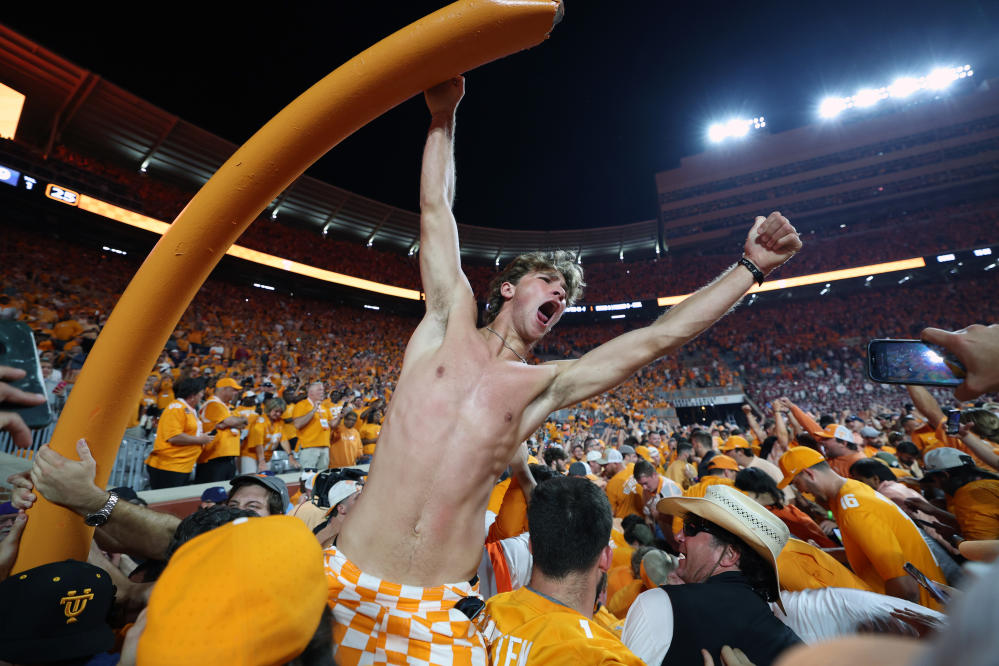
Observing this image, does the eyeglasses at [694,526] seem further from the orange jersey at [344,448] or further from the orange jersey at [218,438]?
the orange jersey at [218,438]

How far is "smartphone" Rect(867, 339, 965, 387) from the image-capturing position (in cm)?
155

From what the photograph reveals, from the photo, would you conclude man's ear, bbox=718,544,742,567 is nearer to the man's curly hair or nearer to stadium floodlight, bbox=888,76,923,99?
the man's curly hair

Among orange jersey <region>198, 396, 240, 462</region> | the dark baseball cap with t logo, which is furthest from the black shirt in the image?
orange jersey <region>198, 396, 240, 462</region>

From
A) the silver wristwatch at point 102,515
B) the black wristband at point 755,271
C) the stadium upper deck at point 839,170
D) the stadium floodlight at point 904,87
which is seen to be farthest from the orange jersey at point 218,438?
the stadium floodlight at point 904,87

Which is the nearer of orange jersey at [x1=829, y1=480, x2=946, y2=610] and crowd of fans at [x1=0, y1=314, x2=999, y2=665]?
crowd of fans at [x1=0, y1=314, x2=999, y2=665]

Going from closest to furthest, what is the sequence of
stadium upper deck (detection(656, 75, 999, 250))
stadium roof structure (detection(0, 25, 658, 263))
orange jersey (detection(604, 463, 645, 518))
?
orange jersey (detection(604, 463, 645, 518)), stadium roof structure (detection(0, 25, 658, 263)), stadium upper deck (detection(656, 75, 999, 250))

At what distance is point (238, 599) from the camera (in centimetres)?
101

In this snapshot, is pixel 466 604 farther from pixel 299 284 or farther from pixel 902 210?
pixel 902 210

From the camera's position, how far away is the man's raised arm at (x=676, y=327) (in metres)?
1.80

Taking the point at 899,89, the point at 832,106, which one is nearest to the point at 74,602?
the point at 832,106

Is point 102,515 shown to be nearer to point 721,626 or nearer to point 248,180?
point 248,180

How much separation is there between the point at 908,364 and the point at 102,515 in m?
3.19

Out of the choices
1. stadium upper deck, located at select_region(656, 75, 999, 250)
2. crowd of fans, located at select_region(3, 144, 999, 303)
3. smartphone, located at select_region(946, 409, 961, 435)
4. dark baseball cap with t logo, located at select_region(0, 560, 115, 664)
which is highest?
stadium upper deck, located at select_region(656, 75, 999, 250)

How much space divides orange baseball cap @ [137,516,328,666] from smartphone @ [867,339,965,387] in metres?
2.04
